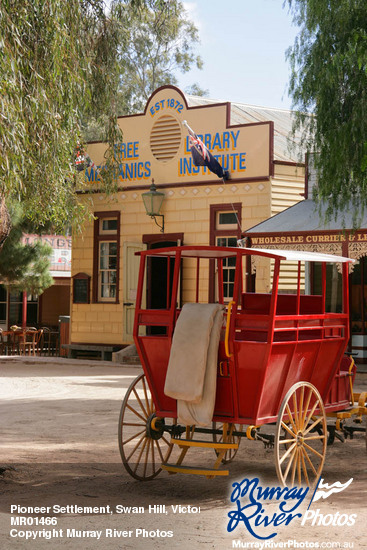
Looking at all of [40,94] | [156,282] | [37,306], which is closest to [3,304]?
[37,306]

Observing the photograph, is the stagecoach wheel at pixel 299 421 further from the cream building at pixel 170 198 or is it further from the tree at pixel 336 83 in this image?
the cream building at pixel 170 198

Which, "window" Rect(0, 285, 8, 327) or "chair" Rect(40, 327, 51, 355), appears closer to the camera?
"chair" Rect(40, 327, 51, 355)

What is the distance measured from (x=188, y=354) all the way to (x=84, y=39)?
4751mm

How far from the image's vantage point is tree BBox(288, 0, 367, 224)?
35.1 ft

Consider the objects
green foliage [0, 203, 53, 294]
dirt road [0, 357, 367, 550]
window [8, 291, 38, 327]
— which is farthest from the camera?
window [8, 291, 38, 327]

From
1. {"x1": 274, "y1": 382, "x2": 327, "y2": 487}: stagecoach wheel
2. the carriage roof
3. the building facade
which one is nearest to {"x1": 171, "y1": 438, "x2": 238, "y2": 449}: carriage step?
{"x1": 274, "y1": 382, "x2": 327, "y2": 487}: stagecoach wheel

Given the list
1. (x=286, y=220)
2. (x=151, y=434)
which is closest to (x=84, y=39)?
(x=151, y=434)

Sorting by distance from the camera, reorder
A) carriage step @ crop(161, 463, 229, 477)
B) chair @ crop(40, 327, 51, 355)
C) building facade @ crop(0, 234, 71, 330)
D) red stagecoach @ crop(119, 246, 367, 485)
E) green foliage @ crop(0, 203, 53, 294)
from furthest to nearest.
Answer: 1. building facade @ crop(0, 234, 71, 330)
2. chair @ crop(40, 327, 51, 355)
3. green foliage @ crop(0, 203, 53, 294)
4. red stagecoach @ crop(119, 246, 367, 485)
5. carriage step @ crop(161, 463, 229, 477)

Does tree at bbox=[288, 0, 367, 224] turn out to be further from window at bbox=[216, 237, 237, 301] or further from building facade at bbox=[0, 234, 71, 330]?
building facade at bbox=[0, 234, 71, 330]

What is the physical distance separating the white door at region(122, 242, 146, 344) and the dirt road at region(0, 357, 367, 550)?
9261mm

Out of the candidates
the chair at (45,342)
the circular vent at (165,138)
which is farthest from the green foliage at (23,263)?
the circular vent at (165,138)

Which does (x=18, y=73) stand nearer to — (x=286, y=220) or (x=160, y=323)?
(x=160, y=323)

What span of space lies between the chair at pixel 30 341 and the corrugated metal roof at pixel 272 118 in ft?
25.0

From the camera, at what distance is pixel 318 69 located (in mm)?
11219
